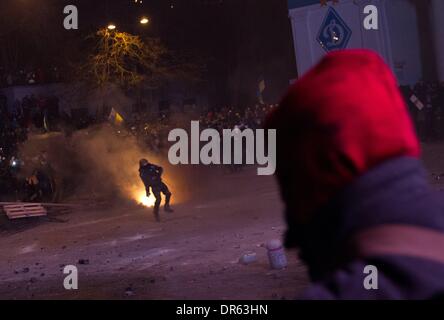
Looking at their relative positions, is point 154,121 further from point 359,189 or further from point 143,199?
point 359,189

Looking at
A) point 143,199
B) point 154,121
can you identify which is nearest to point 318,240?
point 143,199

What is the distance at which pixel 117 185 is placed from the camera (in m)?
20.8

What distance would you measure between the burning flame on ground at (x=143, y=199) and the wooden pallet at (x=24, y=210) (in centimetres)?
268

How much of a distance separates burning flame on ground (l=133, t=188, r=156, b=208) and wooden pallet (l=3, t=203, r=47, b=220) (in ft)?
8.78

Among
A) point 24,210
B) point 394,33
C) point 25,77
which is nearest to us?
point 24,210

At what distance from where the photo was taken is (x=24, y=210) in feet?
55.2

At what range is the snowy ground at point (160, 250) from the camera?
27.1ft

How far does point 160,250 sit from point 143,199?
7.50m

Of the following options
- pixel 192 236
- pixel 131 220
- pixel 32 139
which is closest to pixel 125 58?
pixel 32 139

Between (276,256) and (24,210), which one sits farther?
(24,210)

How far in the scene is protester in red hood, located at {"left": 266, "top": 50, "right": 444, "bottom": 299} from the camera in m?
1.20

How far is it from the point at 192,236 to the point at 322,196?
11034mm

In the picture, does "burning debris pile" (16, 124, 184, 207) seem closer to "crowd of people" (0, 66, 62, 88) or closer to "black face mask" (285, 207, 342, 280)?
"crowd of people" (0, 66, 62, 88)
